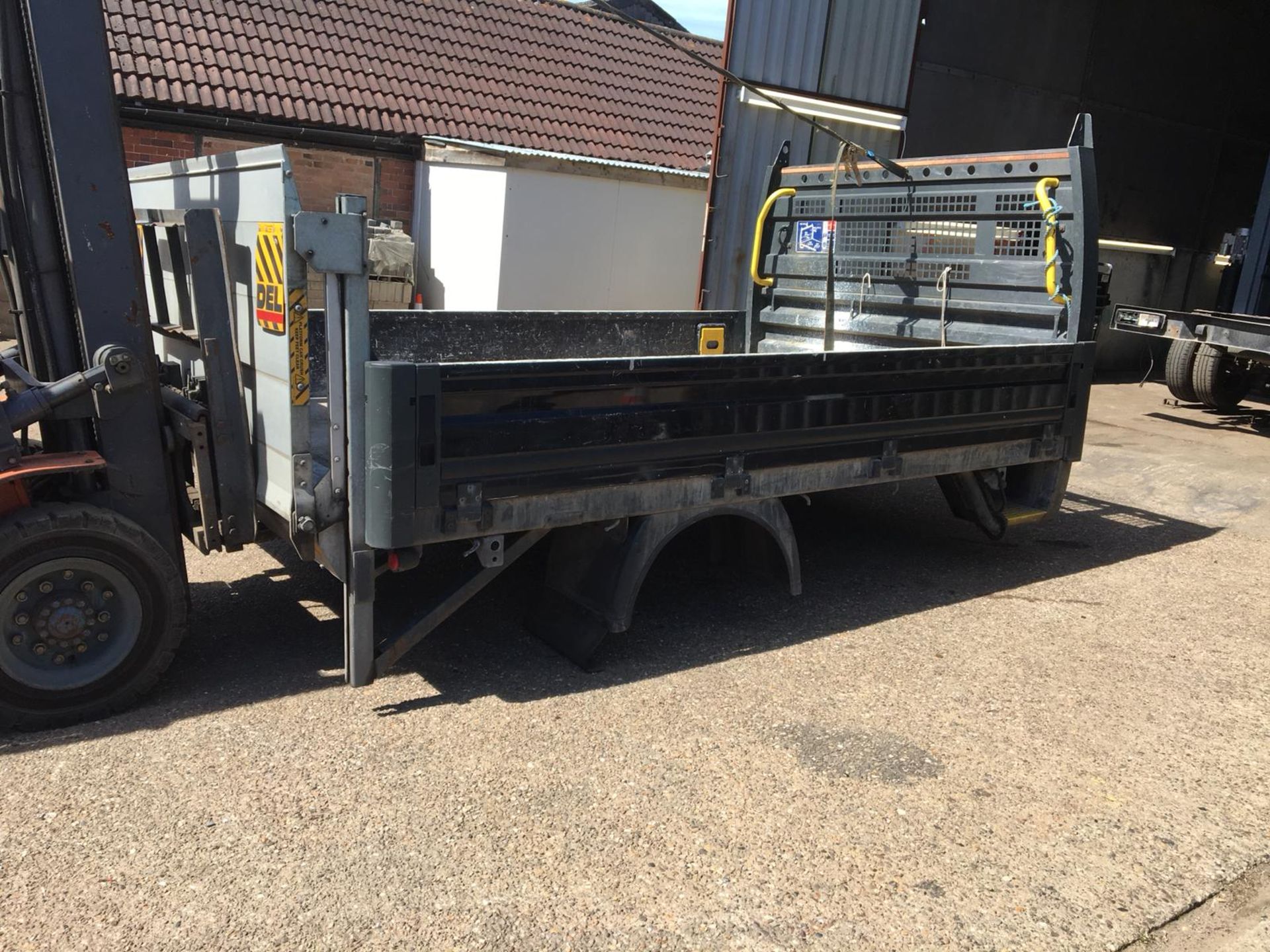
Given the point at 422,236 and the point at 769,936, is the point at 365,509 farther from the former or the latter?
the point at 422,236

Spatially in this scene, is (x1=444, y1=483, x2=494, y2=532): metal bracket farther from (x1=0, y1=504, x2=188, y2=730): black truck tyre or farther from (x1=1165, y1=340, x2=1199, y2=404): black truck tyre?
(x1=1165, y1=340, x2=1199, y2=404): black truck tyre

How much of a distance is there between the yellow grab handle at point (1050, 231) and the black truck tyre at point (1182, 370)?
6945 millimetres

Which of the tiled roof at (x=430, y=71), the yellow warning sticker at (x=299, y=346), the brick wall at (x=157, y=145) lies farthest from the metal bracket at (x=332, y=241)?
the tiled roof at (x=430, y=71)

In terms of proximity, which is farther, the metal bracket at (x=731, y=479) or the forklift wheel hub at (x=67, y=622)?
the metal bracket at (x=731, y=479)

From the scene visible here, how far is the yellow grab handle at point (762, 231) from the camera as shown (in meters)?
6.51

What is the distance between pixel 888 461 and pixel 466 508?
2093 millimetres

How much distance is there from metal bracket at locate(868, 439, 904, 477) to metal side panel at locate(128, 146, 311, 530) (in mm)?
2487

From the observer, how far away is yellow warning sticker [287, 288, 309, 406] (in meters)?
3.29

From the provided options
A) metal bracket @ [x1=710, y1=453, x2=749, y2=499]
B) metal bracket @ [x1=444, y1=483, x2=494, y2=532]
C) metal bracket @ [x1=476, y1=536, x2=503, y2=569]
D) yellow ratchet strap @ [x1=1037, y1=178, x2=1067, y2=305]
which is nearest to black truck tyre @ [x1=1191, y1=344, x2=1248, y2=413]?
yellow ratchet strap @ [x1=1037, y1=178, x2=1067, y2=305]

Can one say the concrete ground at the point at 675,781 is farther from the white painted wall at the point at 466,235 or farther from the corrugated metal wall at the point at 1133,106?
the corrugated metal wall at the point at 1133,106

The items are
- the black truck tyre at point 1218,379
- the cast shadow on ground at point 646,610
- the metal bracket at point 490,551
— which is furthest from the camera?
the black truck tyre at point 1218,379

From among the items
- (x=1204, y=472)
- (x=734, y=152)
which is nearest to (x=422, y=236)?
(x=734, y=152)

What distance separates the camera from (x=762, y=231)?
663 centimetres

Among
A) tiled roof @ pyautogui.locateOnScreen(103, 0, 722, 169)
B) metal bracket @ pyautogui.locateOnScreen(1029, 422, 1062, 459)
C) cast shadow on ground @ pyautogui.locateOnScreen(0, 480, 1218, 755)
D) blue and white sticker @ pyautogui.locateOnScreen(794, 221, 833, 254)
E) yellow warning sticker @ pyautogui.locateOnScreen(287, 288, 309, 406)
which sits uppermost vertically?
tiled roof @ pyautogui.locateOnScreen(103, 0, 722, 169)
